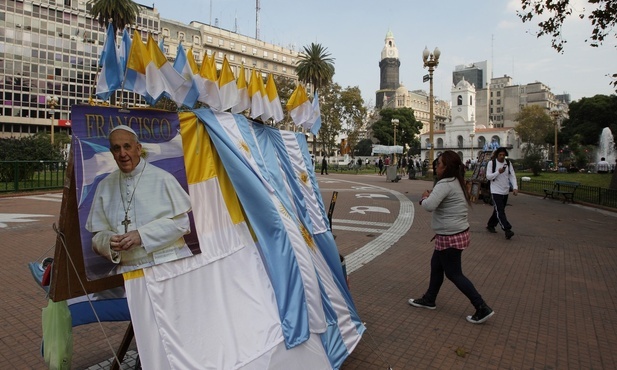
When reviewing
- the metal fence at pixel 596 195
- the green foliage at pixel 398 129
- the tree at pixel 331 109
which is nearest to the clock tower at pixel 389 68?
the green foliage at pixel 398 129

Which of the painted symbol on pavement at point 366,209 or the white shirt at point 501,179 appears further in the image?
the painted symbol on pavement at point 366,209

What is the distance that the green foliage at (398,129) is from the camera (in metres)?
→ 82.5

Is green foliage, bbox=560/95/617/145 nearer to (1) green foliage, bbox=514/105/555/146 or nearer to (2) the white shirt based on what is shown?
(1) green foliage, bbox=514/105/555/146

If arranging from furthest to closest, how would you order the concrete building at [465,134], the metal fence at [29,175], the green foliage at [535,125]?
the concrete building at [465,134]
the green foliage at [535,125]
the metal fence at [29,175]

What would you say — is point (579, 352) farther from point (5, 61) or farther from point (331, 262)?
point (5, 61)

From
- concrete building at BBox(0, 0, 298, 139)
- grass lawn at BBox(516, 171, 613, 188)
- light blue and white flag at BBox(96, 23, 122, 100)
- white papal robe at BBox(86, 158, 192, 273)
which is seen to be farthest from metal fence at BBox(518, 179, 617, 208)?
concrete building at BBox(0, 0, 298, 139)

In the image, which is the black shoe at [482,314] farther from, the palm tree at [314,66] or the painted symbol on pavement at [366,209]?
the palm tree at [314,66]

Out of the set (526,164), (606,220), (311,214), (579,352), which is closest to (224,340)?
(311,214)

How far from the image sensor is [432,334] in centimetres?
395

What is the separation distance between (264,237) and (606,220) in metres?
12.7

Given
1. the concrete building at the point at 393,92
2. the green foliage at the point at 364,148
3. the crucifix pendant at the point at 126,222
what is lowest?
the crucifix pendant at the point at 126,222

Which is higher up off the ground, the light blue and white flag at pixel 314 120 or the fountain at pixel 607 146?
the fountain at pixel 607 146

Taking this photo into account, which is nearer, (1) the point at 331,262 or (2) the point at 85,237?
(2) the point at 85,237

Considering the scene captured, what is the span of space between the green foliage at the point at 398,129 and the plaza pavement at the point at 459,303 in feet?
244
